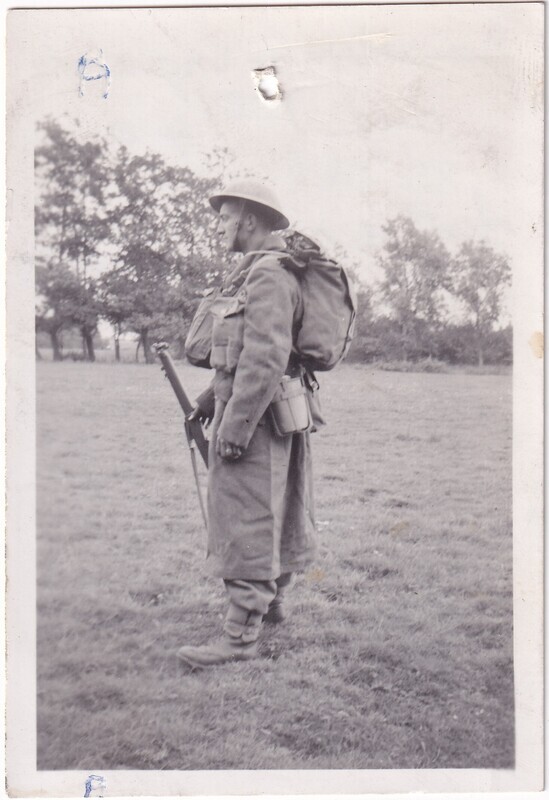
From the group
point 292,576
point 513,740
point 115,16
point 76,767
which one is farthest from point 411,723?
point 115,16

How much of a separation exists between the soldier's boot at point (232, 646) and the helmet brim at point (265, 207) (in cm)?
174

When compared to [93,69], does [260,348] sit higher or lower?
lower

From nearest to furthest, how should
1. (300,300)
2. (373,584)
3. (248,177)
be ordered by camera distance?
(300,300) → (248,177) → (373,584)

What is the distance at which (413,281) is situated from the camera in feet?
11.7

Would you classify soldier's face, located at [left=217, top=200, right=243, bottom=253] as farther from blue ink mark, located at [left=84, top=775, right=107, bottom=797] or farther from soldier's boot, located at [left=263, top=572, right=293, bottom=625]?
blue ink mark, located at [left=84, top=775, right=107, bottom=797]

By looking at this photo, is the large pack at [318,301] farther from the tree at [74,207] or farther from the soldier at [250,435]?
the tree at [74,207]

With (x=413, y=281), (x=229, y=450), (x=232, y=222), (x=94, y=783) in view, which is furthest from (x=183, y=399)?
(x=94, y=783)

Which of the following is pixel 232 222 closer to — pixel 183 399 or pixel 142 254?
pixel 142 254

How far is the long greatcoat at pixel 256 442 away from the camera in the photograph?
9.56ft

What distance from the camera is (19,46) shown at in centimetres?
318

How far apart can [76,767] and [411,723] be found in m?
1.47

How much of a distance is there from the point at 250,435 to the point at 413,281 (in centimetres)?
125

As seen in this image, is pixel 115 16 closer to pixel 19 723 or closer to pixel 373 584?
pixel 373 584

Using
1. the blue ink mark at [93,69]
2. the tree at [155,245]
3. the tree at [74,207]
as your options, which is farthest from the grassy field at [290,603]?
the blue ink mark at [93,69]
